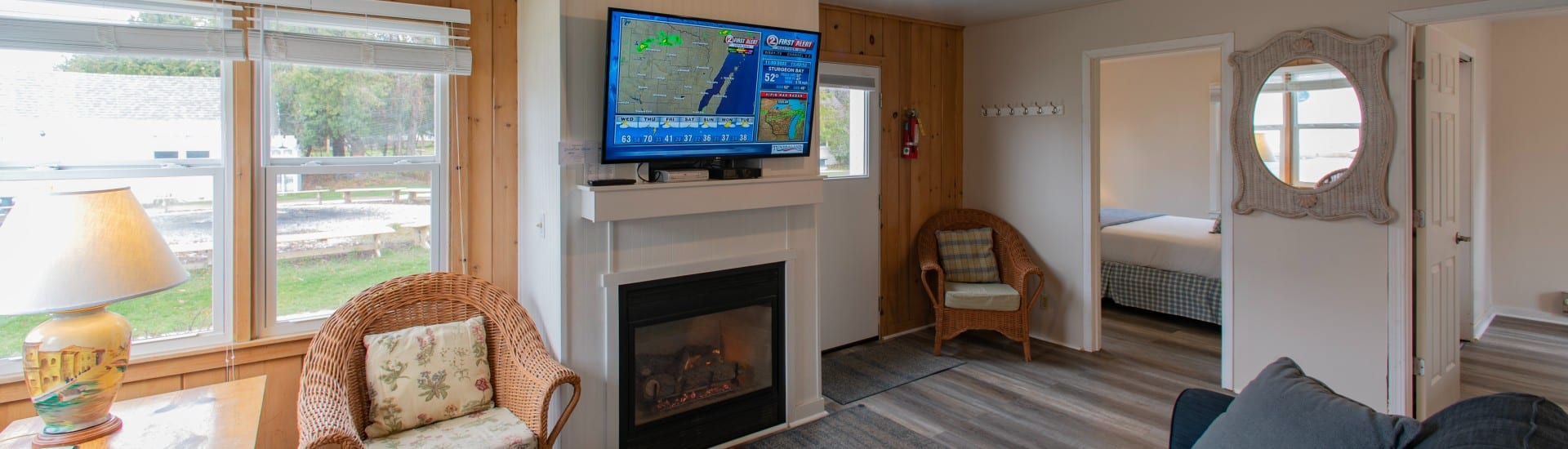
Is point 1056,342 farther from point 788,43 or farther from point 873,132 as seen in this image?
point 788,43

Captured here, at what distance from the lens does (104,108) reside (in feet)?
8.15

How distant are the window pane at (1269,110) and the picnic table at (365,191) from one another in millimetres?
3779

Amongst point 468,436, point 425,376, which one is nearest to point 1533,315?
point 468,436

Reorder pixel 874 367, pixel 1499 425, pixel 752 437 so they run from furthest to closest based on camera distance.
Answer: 1. pixel 874 367
2. pixel 752 437
3. pixel 1499 425

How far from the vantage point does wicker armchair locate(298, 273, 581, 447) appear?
241 centimetres

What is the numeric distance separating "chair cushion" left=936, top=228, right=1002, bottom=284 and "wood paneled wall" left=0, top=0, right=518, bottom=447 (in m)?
2.68

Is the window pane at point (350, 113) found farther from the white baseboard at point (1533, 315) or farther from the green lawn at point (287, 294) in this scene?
the white baseboard at point (1533, 315)

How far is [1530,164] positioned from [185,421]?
7283mm

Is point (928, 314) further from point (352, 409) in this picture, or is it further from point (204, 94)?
point (204, 94)

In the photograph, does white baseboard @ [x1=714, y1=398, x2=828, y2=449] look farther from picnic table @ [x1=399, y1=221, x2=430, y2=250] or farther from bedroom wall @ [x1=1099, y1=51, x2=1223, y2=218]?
bedroom wall @ [x1=1099, y1=51, x2=1223, y2=218]

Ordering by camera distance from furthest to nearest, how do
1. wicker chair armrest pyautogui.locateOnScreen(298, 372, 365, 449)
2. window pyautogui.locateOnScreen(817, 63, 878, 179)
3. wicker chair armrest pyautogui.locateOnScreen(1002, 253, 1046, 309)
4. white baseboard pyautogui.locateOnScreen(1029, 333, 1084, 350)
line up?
white baseboard pyautogui.locateOnScreen(1029, 333, 1084, 350)
wicker chair armrest pyautogui.locateOnScreen(1002, 253, 1046, 309)
window pyautogui.locateOnScreen(817, 63, 878, 179)
wicker chair armrest pyautogui.locateOnScreen(298, 372, 365, 449)

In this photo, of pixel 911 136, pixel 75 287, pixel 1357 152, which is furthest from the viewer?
pixel 911 136

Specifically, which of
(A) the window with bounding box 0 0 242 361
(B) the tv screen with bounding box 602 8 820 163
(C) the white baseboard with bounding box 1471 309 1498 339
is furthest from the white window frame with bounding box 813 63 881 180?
(C) the white baseboard with bounding box 1471 309 1498 339

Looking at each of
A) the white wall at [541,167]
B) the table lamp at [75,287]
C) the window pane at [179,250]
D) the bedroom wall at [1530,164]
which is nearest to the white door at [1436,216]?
the bedroom wall at [1530,164]
